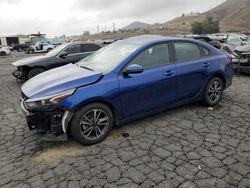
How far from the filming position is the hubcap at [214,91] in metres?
4.85

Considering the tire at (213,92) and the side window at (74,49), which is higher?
the side window at (74,49)

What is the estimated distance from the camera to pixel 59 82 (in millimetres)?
3477

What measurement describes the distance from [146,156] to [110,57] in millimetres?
1936

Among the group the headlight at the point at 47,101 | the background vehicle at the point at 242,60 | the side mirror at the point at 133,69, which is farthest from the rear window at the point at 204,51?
the background vehicle at the point at 242,60

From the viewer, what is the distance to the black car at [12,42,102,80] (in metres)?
7.76

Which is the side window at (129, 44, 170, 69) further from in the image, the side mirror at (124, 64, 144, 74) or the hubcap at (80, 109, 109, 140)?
the hubcap at (80, 109, 109, 140)

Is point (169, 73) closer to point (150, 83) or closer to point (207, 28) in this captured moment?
point (150, 83)

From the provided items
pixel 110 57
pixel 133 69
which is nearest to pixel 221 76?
pixel 133 69

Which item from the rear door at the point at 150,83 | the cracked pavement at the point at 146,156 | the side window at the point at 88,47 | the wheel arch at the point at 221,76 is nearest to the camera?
the cracked pavement at the point at 146,156

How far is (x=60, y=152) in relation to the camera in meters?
3.40

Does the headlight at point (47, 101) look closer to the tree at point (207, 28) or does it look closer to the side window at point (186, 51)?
the side window at point (186, 51)

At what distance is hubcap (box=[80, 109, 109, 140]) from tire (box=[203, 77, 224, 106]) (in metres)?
2.40

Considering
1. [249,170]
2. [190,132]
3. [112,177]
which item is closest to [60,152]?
[112,177]

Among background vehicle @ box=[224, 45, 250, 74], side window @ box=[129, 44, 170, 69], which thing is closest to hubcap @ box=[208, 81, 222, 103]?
side window @ box=[129, 44, 170, 69]
